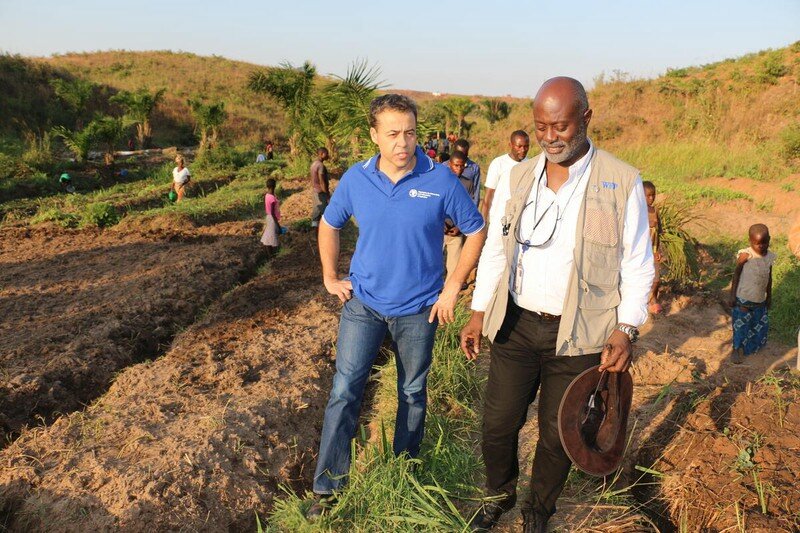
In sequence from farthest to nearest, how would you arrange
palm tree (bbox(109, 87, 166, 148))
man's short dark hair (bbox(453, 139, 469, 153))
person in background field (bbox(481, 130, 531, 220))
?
palm tree (bbox(109, 87, 166, 148)) < man's short dark hair (bbox(453, 139, 469, 153)) < person in background field (bbox(481, 130, 531, 220))

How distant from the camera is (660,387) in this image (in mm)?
4238

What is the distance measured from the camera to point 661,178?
12758 mm

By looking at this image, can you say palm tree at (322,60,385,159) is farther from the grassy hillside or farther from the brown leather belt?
the grassy hillside

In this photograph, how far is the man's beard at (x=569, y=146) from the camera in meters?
2.23

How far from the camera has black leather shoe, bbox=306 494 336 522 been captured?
2.63 m

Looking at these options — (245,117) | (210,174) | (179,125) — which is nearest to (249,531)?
(210,174)

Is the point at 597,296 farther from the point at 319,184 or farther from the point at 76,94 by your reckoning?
the point at 76,94

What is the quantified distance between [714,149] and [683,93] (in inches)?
275

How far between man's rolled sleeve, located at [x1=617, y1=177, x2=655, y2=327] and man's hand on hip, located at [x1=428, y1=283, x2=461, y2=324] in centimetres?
71

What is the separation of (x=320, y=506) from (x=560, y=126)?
1969mm

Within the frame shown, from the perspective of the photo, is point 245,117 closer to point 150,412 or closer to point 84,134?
point 84,134

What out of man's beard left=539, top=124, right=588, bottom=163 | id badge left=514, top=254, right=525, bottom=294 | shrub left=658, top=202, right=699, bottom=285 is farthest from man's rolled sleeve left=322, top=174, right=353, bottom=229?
shrub left=658, top=202, right=699, bottom=285

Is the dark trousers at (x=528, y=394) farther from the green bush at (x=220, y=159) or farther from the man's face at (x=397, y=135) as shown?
the green bush at (x=220, y=159)

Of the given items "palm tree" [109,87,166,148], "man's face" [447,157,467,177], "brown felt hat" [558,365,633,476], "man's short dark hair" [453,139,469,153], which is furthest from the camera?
"palm tree" [109,87,166,148]
